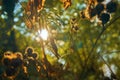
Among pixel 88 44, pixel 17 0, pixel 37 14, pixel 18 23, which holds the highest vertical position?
pixel 88 44

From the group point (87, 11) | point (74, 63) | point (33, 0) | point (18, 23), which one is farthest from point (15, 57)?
point (74, 63)

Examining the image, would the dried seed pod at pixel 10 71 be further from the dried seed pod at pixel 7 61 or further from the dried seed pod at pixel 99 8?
the dried seed pod at pixel 99 8

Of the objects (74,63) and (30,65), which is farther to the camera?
(74,63)

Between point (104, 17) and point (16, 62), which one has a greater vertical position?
point (104, 17)

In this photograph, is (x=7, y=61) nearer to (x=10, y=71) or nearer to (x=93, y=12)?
(x=10, y=71)

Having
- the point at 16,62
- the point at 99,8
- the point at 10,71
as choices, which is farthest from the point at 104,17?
the point at 10,71

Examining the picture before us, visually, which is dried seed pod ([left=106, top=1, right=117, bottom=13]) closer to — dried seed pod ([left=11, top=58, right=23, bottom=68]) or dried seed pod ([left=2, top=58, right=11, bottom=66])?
dried seed pod ([left=11, top=58, right=23, bottom=68])

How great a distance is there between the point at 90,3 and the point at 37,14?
0.84m

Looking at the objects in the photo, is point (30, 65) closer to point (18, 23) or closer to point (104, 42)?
point (18, 23)

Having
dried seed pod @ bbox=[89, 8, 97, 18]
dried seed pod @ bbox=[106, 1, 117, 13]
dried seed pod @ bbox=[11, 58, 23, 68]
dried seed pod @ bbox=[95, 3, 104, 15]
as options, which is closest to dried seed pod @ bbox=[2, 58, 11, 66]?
dried seed pod @ bbox=[11, 58, 23, 68]

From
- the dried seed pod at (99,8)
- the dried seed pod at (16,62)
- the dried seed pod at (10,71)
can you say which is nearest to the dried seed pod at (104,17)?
the dried seed pod at (99,8)

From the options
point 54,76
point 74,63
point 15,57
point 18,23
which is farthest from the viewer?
point 74,63

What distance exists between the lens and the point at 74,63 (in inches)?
882

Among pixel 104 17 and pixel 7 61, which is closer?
pixel 7 61
